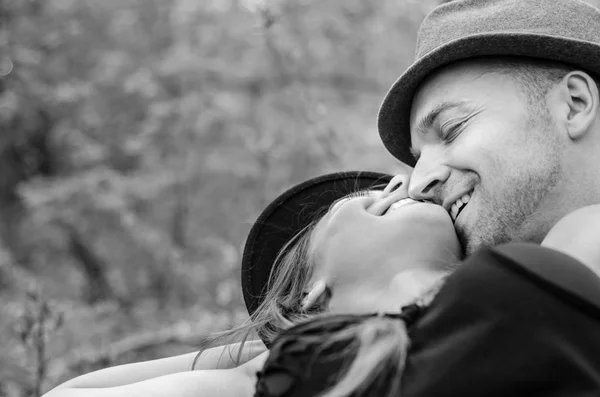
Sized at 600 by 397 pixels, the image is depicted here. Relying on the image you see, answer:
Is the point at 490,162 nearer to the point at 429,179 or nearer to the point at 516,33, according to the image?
the point at 429,179

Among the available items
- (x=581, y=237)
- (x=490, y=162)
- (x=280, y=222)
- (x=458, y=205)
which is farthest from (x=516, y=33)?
(x=280, y=222)

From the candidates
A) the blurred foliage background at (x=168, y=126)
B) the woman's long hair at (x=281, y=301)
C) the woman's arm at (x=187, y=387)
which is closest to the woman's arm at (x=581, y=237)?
the woman's long hair at (x=281, y=301)

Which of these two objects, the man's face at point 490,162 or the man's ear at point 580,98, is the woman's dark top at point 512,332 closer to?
the man's face at point 490,162

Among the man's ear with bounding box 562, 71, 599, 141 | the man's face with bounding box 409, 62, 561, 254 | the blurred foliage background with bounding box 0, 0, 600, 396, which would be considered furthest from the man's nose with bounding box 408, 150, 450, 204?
the blurred foliage background with bounding box 0, 0, 600, 396

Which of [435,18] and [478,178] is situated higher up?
[435,18]

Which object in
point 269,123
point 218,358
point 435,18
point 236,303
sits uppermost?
point 435,18

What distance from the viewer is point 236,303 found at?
5199mm

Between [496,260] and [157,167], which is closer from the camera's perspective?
[496,260]

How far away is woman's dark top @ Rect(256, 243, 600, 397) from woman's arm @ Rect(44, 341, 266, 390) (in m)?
1.01

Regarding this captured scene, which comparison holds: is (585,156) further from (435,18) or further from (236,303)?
(236,303)

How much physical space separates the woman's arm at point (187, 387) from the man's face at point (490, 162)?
81cm

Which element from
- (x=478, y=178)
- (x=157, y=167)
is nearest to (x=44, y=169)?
(x=157, y=167)

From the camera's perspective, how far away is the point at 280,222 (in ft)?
8.20

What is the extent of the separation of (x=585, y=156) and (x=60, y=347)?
11.9 ft
